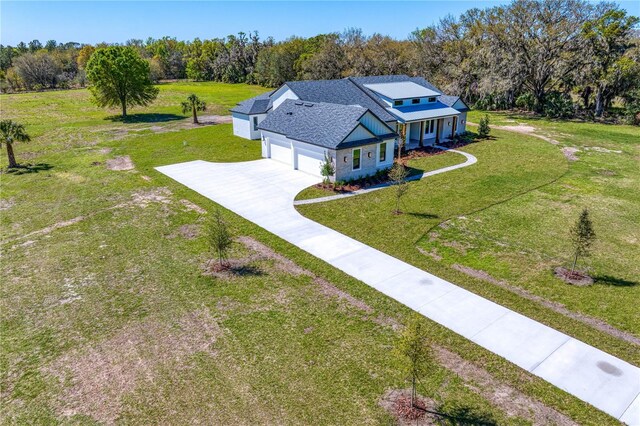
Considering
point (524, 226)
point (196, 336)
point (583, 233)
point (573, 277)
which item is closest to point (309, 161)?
point (524, 226)

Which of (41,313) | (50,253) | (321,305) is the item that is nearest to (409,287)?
(321,305)

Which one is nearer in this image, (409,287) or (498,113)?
(409,287)

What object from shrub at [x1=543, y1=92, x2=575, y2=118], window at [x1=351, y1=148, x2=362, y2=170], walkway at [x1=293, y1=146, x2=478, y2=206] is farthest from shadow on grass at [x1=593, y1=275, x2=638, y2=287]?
shrub at [x1=543, y1=92, x2=575, y2=118]

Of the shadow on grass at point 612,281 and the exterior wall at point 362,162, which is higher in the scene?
the exterior wall at point 362,162

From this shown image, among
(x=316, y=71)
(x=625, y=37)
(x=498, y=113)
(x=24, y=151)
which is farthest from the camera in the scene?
(x=316, y=71)

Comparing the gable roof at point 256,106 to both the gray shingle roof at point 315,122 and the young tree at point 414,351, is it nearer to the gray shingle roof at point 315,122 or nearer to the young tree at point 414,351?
the gray shingle roof at point 315,122

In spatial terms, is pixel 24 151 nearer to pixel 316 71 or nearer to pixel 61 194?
pixel 61 194

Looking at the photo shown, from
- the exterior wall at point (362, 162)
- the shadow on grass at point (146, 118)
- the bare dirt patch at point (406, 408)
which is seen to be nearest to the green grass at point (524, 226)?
the exterior wall at point (362, 162)

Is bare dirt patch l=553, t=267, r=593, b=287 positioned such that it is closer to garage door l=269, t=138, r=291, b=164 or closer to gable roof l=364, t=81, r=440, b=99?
garage door l=269, t=138, r=291, b=164
